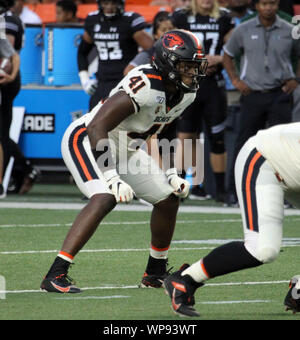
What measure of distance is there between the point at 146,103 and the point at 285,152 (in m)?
1.29

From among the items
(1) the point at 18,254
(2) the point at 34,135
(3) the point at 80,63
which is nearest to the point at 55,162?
(2) the point at 34,135

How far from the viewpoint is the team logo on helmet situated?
A: 620cm

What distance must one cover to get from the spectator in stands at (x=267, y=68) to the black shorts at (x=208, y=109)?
54cm

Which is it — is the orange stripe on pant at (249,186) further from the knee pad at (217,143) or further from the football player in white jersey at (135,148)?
the knee pad at (217,143)

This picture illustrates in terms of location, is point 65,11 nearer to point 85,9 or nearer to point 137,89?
point 85,9

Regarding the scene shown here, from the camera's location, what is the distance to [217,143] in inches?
440

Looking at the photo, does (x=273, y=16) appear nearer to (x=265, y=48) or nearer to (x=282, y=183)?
→ (x=265, y=48)

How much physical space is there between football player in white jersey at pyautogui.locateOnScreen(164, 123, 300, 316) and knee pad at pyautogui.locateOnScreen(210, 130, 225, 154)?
5860mm

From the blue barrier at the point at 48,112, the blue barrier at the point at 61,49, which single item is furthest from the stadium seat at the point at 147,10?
the blue barrier at the point at 48,112

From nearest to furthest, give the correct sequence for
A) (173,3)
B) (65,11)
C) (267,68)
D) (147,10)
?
(267,68) → (65,11) → (173,3) → (147,10)

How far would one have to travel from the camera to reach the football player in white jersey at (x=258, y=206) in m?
5.07

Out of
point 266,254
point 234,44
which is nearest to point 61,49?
point 234,44

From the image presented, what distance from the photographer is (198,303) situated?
5.65 m

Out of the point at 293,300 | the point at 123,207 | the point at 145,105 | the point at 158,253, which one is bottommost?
the point at 123,207
